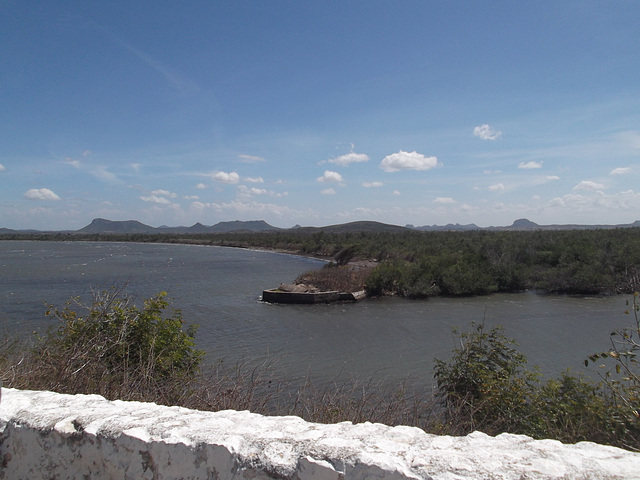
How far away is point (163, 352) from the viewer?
8148 millimetres

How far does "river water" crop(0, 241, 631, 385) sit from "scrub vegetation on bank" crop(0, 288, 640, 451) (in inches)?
103

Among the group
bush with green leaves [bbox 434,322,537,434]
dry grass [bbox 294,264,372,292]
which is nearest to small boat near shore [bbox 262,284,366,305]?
dry grass [bbox 294,264,372,292]

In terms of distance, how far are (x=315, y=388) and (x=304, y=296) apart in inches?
977

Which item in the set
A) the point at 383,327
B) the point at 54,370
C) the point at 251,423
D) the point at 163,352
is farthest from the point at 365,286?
the point at 251,423

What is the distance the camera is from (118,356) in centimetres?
761

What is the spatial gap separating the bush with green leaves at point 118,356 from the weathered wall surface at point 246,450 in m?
2.65

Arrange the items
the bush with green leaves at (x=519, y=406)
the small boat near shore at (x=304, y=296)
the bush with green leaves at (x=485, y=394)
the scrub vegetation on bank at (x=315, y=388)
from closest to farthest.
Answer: the scrub vegetation on bank at (x=315, y=388) → the bush with green leaves at (x=519, y=406) → the bush with green leaves at (x=485, y=394) → the small boat near shore at (x=304, y=296)

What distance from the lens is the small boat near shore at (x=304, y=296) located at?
32094mm

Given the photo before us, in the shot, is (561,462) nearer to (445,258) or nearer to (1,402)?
(1,402)

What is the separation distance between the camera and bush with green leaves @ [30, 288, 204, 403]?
6.04m

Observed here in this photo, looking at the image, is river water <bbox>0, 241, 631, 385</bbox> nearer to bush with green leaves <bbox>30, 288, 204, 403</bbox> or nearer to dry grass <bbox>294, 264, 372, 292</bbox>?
bush with green leaves <bbox>30, 288, 204, 403</bbox>

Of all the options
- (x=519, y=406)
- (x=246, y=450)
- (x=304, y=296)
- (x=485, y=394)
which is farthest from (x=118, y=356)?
(x=304, y=296)

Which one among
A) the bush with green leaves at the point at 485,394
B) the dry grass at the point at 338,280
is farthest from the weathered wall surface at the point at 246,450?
the dry grass at the point at 338,280

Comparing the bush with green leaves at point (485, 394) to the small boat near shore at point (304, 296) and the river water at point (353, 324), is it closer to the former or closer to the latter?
the river water at point (353, 324)
